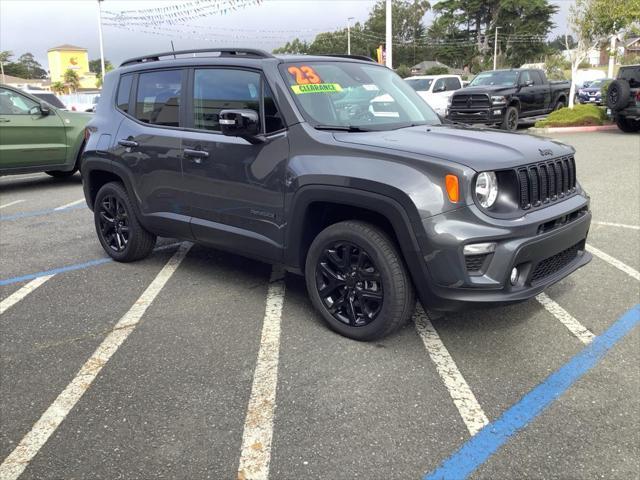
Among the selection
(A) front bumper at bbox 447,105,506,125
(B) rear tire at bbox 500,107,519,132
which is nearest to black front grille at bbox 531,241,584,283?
(A) front bumper at bbox 447,105,506,125

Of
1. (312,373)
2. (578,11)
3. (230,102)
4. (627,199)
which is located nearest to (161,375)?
(312,373)

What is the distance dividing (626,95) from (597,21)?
16.1 feet

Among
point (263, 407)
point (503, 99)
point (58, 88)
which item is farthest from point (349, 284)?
point (58, 88)

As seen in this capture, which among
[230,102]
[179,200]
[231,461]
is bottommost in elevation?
[231,461]

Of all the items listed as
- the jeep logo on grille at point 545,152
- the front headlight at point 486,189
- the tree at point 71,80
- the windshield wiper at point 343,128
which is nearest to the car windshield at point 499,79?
the jeep logo on grille at point 545,152

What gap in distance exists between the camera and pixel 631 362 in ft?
11.2

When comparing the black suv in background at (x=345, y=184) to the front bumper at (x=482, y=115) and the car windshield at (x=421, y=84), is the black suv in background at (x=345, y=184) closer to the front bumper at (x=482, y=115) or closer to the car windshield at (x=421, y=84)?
the front bumper at (x=482, y=115)

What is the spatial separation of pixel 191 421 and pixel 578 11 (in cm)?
1989

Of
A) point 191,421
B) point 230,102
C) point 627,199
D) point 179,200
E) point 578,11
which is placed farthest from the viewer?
point 578,11

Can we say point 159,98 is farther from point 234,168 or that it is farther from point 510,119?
point 510,119

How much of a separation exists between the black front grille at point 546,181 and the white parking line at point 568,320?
0.88 metres

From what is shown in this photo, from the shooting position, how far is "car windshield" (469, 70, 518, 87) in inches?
656

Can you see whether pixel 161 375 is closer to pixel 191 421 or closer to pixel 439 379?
pixel 191 421

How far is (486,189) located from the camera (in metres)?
3.27
